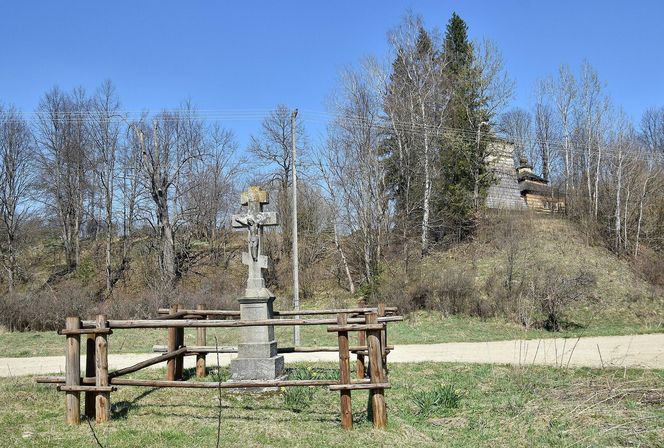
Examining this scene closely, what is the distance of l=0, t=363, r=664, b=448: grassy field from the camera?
5.66m

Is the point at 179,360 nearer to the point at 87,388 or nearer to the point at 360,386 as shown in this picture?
the point at 87,388

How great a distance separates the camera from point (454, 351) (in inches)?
554

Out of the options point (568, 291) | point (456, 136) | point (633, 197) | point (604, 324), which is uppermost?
point (456, 136)

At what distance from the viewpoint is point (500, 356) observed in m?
12.7

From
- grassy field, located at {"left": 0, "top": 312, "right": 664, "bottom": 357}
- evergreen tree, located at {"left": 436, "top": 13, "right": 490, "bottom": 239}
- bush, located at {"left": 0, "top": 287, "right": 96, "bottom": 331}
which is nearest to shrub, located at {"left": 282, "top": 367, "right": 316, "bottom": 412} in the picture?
grassy field, located at {"left": 0, "top": 312, "right": 664, "bottom": 357}

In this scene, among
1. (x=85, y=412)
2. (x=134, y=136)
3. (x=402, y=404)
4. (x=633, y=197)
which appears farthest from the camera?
(x=134, y=136)

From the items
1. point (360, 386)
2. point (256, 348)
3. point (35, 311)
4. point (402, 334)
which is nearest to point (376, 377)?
point (360, 386)

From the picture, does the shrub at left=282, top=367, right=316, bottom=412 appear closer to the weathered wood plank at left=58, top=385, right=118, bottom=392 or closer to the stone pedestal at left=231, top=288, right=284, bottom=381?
the stone pedestal at left=231, top=288, right=284, bottom=381

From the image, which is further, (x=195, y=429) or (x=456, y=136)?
(x=456, y=136)

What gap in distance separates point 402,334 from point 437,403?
37.8ft

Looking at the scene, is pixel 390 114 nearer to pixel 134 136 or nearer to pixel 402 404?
pixel 134 136

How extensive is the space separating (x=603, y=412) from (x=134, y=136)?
32.4 meters

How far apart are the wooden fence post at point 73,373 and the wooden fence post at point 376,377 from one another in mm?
3490

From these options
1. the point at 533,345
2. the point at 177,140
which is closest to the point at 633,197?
the point at 533,345
